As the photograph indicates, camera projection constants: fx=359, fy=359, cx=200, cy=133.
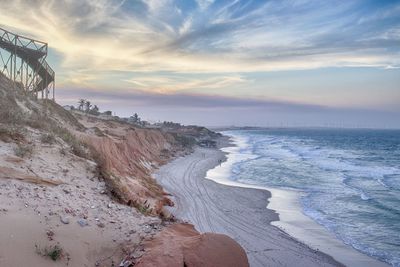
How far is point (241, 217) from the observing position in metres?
19.4

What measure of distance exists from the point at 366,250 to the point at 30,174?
43.3ft

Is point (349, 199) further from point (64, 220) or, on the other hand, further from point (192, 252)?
point (64, 220)

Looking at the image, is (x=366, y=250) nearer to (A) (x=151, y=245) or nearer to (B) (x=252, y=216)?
(B) (x=252, y=216)

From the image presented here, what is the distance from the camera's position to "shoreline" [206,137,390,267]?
14.0 metres

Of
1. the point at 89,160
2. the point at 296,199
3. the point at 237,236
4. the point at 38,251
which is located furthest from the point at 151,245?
the point at 296,199

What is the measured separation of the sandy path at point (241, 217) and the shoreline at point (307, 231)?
0.54 m

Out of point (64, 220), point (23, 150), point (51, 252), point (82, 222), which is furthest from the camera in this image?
point (23, 150)

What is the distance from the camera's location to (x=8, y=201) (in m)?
8.70

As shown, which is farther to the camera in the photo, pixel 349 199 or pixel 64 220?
pixel 349 199

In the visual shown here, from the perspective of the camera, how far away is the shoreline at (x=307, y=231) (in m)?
14.0

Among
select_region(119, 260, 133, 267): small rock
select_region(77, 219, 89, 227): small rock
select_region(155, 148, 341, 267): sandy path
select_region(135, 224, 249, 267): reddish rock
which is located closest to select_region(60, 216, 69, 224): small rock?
select_region(77, 219, 89, 227): small rock

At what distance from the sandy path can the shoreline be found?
0.54m

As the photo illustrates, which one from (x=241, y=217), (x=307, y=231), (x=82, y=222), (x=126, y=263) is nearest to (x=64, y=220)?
(x=82, y=222)

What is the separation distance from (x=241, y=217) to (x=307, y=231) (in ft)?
11.7
